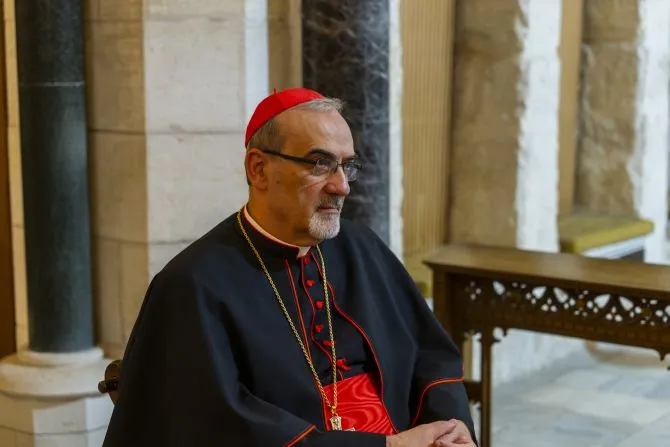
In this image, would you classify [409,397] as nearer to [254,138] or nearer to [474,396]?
[254,138]

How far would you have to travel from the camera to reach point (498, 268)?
4.36 meters

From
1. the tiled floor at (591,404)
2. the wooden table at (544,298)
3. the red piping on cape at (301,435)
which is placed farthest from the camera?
the tiled floor at (591,404)

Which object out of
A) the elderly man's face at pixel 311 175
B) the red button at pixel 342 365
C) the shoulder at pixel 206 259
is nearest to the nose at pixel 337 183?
the elderly man's face at pixel 311 175

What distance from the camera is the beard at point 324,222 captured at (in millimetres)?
2756

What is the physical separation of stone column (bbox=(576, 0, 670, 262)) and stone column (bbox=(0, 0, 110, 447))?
4015 mm

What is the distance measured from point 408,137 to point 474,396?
2.16 meters

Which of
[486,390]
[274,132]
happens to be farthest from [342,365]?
[486,390]

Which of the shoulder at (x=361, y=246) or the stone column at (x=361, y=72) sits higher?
the stone column at (x=361, y=72)

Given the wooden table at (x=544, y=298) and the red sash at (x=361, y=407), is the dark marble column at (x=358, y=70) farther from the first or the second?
the red sash at (x=361, y=407)

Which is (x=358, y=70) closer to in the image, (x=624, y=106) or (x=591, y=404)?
(x=591, y=404)

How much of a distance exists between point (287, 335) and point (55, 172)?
5.76 feet

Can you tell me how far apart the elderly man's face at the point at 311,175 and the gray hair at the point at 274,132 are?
13 millimetres

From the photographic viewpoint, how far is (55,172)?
4242 mm

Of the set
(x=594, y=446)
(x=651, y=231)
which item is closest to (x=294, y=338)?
(x=594, y=446)
